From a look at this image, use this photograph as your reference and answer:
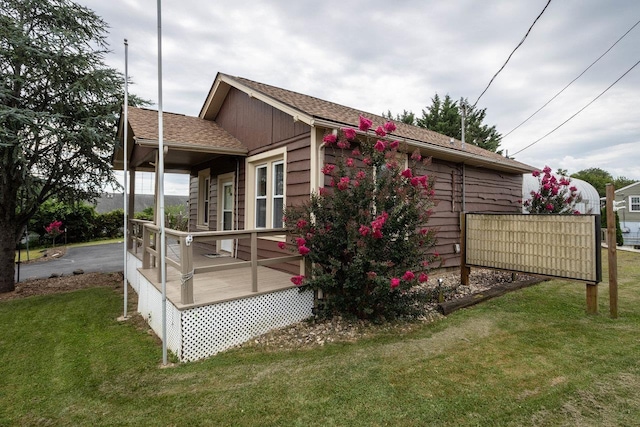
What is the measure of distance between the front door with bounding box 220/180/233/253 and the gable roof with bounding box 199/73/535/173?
2.16 m

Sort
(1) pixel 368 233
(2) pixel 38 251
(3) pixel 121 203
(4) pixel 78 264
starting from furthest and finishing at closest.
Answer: (3) pixel 121 203, (2) pixel 38 251, (4) pixel 78 264, (1) pixel 368 233

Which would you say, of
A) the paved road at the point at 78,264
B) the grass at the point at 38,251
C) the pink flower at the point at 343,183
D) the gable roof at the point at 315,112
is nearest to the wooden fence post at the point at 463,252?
the gable roof at the point at 315,112

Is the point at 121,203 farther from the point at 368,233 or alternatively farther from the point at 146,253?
the point at 368,233

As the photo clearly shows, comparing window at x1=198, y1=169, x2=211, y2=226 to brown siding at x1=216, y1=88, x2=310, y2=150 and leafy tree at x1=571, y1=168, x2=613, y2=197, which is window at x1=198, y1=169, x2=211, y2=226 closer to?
brown siding at x1=216, y1=88, x2=310, y2=150

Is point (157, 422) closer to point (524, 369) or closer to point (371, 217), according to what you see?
point (371, 217)

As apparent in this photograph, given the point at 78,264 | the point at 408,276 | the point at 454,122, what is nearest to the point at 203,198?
the point at 78,264

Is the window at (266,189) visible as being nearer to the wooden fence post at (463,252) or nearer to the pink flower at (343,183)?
the pink flower at (343,183)

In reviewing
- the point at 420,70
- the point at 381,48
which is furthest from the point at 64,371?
the point at 420,70

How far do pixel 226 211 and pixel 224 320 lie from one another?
4563mm

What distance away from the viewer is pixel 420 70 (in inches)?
519

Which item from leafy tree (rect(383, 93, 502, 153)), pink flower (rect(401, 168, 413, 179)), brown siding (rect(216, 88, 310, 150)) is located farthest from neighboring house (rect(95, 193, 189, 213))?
pink flower (rect(401, 168, 413, 179))

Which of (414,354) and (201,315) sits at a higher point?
(201,315)

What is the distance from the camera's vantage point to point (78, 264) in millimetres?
11906

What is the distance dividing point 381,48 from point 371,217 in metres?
8.84
